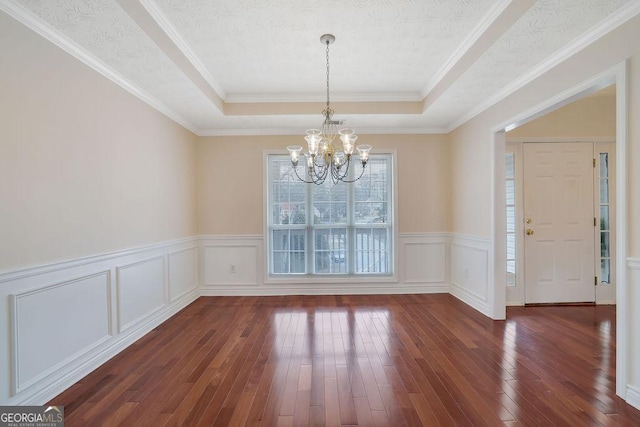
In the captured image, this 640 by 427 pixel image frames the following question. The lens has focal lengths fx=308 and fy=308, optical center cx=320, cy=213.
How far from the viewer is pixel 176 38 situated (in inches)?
106

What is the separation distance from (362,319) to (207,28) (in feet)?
11.1

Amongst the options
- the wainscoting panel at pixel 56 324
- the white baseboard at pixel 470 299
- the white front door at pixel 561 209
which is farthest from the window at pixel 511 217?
the wainscoting panel at pixel 56 324

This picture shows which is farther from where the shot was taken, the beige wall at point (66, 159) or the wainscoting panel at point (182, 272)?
the wainscoting panel at point (182, 272)

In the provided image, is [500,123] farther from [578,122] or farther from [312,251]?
[312,251]

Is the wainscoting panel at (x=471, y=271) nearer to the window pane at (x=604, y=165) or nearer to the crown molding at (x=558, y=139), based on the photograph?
the crown molding at (x=558, y=139)

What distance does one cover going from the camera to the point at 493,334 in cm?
323

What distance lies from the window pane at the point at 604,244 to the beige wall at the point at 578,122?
52.3 inches

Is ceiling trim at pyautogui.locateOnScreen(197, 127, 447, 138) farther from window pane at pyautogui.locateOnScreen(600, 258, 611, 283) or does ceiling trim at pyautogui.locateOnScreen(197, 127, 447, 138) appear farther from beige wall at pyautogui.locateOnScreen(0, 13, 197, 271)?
window pane at pyautogui.locateOnScreen(600, 258, 611, 283)

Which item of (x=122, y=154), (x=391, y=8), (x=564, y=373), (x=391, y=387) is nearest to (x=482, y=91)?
(x=391, y=8)

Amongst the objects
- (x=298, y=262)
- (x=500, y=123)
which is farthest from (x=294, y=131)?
(x=500, y=123)

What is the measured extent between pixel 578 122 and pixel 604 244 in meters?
1.69

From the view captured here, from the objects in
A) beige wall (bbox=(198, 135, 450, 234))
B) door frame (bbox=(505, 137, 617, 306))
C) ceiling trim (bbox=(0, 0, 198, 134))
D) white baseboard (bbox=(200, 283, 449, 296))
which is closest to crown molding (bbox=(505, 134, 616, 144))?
door frame (bbox=(505, 137, 617, 306))

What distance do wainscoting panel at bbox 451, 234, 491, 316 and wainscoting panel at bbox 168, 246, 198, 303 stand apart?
156 inches

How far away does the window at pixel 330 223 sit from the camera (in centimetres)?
492
